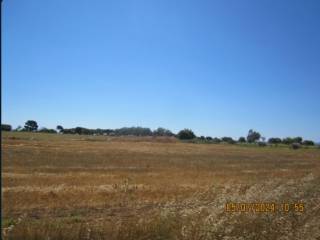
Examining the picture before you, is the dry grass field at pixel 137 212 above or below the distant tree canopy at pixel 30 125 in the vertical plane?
below

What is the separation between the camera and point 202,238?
838cm

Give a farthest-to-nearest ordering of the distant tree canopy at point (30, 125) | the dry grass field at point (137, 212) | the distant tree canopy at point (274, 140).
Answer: the distant tree canopy at point (274, 140)
the distant tree canopy at point (30, 125)
the dry grass field at point (137, 212)

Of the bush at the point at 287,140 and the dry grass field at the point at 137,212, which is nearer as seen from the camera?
the dry grass field at the point at 137,212

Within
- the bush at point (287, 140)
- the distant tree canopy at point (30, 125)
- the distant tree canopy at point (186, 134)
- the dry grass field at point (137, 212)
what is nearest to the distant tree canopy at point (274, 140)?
the bush at point (287, 140)

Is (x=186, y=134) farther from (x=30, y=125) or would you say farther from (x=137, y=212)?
(x=137, y=212)

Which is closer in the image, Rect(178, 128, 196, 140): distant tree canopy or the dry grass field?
the dry grass field

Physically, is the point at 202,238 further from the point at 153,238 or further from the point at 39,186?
the point at 39,186

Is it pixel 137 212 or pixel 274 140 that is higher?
pixel 274 140

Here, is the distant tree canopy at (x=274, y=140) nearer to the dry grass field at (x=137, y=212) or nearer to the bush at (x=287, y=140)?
the bush at (x=287, y=140)

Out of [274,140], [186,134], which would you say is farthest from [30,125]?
[274,140]

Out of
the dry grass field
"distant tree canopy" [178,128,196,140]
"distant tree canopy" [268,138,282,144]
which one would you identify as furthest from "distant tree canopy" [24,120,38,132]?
the dry grass field

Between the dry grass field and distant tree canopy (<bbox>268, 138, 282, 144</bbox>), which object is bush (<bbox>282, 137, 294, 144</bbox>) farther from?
the dry grass field

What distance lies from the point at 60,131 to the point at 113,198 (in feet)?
598

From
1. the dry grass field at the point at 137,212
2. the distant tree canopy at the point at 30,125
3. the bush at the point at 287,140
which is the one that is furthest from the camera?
the bush at the point at 287,140
